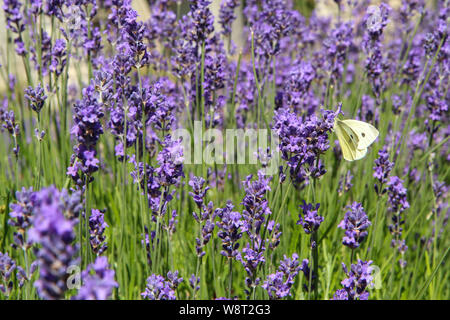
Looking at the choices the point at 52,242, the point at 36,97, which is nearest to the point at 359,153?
the point at 36,97

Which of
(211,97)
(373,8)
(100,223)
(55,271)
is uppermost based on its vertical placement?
(373,8)

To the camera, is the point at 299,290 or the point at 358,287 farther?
the point at 299,290

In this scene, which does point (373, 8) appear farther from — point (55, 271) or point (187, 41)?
point (55, 271)

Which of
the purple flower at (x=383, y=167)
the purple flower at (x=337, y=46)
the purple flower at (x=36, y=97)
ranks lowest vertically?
the purple flower at (x=383, y=167)

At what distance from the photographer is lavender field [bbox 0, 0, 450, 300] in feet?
5.16

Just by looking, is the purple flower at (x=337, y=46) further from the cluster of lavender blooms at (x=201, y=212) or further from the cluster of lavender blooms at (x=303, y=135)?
the cluster of lavender blooms at (x=201, y=212)

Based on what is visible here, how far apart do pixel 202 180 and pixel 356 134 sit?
0.84 m

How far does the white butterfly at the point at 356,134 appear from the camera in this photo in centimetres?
202

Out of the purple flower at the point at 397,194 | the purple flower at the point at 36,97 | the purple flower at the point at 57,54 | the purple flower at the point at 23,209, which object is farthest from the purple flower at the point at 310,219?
the purple flower at the point at 57,54

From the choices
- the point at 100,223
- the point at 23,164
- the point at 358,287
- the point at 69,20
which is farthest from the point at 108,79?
the point at 23,164

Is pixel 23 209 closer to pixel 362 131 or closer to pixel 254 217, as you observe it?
pixel 254 217

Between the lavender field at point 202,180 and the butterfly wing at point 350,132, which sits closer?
the lavender field at point 202,180

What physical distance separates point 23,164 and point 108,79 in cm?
176

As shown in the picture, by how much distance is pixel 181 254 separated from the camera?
2.62m
